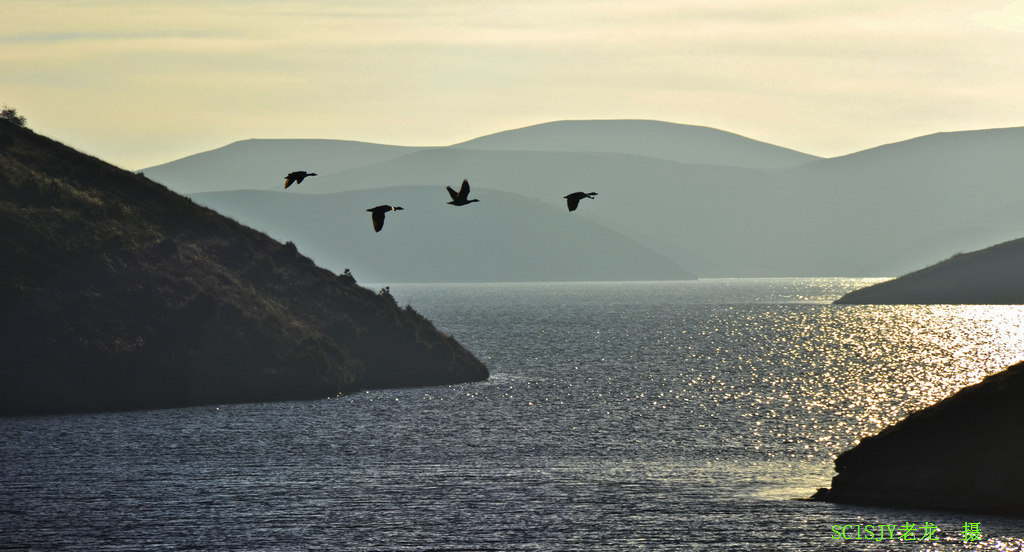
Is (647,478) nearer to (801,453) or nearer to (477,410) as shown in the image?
(801,453)

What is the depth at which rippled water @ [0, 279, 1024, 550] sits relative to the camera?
51.6m

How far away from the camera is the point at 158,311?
105m

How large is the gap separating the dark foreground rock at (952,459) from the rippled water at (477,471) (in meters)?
1.54

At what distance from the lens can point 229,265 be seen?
12156 cm

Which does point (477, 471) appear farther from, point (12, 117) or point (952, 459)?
point (12, 117)

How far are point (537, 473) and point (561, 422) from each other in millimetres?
23434

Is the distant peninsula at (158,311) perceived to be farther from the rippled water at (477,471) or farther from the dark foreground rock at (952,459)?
the dark foreground rock at (952,459)

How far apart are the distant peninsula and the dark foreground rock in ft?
195

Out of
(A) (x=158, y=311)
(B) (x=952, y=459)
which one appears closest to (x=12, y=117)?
(A) (x=158, y=311)

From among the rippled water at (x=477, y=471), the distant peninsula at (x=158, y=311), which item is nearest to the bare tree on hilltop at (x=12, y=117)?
the distant peninsula at (x=158, y=311)

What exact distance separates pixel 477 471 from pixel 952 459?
2611cm

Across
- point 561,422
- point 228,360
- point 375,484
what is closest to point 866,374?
point 561,422

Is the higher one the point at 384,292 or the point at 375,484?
the point at 384,292

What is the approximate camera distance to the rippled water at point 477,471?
51.6 meters
